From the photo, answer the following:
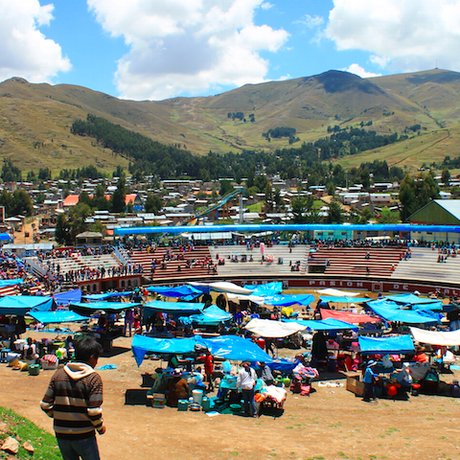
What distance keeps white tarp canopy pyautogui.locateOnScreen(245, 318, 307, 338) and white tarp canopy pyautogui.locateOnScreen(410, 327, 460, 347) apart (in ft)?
15.8

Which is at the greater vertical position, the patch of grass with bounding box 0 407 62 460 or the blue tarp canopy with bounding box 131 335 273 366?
the patch of grass with bounding box 0 407 62 460

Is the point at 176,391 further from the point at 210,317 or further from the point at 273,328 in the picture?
the point at 210,317

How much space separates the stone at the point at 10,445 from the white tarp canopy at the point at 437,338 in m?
16.2

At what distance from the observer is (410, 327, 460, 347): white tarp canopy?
19.6m

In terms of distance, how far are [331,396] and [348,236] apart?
47.8 meters

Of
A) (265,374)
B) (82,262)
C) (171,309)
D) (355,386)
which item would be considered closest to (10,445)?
(265,374)

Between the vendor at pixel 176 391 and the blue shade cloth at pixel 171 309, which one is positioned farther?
the blue shade cloth at pixel 171 309

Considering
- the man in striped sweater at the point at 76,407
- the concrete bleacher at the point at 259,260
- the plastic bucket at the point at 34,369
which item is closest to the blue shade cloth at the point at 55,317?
the plastic bucket at the point at 34,369

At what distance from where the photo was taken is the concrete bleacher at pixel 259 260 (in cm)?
5239

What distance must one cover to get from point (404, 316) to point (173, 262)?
105 feet

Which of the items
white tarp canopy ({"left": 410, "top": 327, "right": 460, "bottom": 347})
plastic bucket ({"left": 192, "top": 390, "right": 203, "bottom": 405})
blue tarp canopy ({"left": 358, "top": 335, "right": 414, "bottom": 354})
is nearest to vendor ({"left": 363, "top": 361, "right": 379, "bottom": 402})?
blue tarp canopy ({"left": 358, "top": 335, "right": 414, "bottom": 354})

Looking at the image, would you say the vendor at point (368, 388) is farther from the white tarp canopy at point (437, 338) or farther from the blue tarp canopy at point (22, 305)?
the blue tarp canopy at point (22, 305)

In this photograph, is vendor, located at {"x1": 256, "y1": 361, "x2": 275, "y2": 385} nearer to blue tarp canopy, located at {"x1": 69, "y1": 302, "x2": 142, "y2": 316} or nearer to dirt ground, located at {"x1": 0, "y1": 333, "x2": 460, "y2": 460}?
dirt ground, located at {"x1": 0, "y1": 333, "x2": 460, "y2": 460}

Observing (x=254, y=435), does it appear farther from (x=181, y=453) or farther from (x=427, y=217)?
(x=427, y=217)
